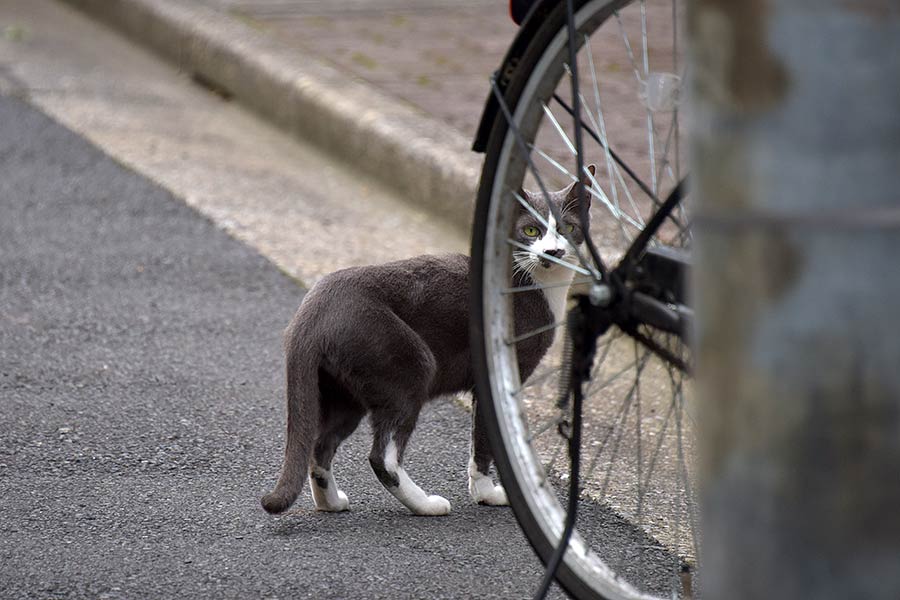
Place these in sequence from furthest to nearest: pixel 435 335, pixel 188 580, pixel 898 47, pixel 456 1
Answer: pixel 456 1
pixel 435 335
pixel 188 580
pixel 898 47

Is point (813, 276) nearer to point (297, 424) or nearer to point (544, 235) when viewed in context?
point (297, 424)

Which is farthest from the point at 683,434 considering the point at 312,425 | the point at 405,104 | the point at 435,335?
the point at 405,104

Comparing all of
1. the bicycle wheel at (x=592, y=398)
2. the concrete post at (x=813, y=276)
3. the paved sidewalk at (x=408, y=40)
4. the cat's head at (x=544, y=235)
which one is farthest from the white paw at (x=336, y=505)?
the paved sidewalk at (x=408, y=40)

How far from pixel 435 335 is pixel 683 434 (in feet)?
1.96

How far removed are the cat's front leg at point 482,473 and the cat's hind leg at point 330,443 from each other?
27 centimetres

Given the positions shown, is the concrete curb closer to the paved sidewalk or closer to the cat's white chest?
the paved sidewalk

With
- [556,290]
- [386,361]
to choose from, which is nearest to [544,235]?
[556,290]

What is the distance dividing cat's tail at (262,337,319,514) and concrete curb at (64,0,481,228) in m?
2.07

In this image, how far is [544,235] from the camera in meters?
2.98

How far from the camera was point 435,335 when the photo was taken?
292 centimetres

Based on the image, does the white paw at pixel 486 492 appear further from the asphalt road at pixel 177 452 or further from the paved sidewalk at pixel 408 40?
the paved sidewalk at pixel 408 40

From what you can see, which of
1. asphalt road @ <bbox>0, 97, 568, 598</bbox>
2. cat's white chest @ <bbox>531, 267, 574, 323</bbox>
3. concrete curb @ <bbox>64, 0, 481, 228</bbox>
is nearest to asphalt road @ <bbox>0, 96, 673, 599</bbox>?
asphalt road @ <bbox>0, 97, 568, 598</bbox>

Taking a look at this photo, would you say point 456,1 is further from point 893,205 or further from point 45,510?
point 893,205

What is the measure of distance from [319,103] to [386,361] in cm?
344
